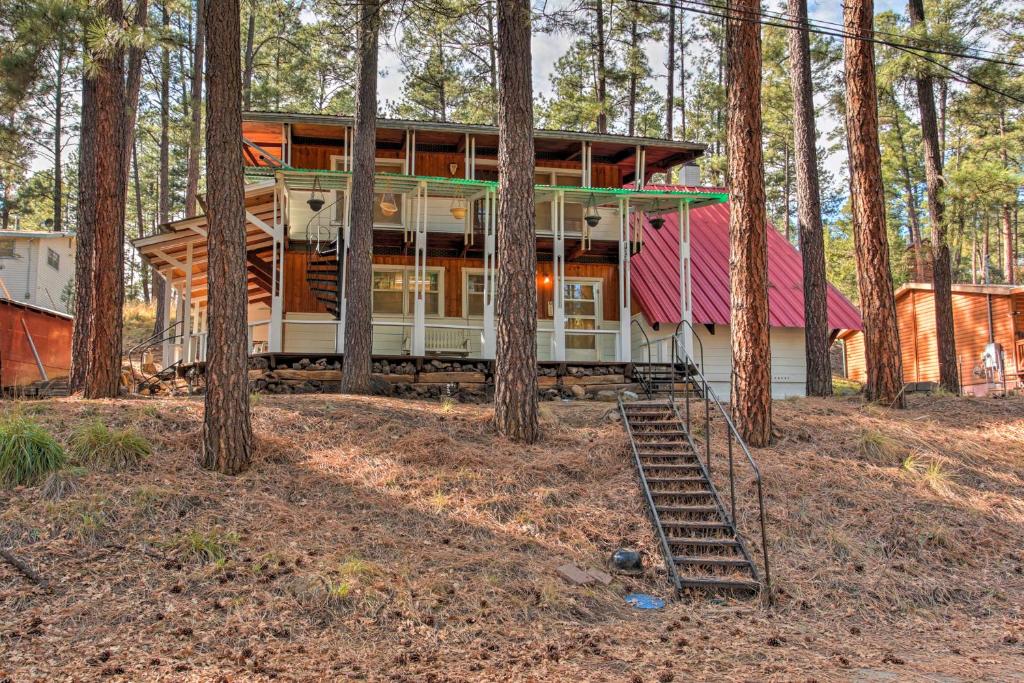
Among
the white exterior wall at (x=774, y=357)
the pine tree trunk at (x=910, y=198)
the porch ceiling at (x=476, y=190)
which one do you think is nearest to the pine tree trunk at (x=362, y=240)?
the porch ceiling at (x=476, y=190)

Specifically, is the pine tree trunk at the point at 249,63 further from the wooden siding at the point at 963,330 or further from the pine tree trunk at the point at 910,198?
the pine tree trunk at the point at 910,198

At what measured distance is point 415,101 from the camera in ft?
93.7

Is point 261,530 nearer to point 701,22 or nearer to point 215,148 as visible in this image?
point 215,148

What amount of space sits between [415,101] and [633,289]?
1486 cm

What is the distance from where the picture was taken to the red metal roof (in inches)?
688

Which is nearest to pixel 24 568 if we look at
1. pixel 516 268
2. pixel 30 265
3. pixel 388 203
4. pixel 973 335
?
pixel 516 268

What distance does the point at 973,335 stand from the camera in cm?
2433

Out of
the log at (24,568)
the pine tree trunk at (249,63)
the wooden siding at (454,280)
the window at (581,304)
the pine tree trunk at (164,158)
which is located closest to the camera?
the log at (24,568)

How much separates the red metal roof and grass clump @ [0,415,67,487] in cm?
1261

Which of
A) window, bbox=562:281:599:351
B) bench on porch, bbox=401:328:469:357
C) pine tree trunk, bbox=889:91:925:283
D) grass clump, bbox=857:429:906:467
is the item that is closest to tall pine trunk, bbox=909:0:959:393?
grass clump, bbox=857:429:906:467

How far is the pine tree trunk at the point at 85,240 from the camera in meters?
11.2

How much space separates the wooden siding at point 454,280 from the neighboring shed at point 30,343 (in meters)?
5.66

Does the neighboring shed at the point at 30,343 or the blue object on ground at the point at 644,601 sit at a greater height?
the neighboring shed at the point at 30,343

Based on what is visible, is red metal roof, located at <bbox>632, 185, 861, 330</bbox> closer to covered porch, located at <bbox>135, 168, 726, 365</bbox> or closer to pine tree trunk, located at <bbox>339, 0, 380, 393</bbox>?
covered porch, located at <bbox>135, 168, 726, 365</bbox>
